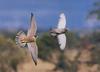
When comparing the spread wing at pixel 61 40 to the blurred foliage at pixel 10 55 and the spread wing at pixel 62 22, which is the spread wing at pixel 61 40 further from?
the blurred foliage at pixel 10 55

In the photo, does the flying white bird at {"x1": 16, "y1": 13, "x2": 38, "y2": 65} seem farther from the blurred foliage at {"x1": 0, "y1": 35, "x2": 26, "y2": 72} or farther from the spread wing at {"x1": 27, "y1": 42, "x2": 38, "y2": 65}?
the blurred foliage at {"x1": 0, "y1": 35, "x2": 26, "y2": 72}

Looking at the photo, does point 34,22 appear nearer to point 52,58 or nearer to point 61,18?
point 61,18

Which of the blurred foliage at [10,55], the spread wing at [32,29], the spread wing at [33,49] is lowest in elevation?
the blurred foliage at [10,55]

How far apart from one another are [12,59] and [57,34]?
10.3 m

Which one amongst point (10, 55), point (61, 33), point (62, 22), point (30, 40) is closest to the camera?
point (30, 40)

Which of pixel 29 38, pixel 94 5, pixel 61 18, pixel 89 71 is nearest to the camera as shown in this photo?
pixel 29 38

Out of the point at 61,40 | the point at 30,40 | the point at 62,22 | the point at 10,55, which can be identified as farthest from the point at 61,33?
the point at 10,55

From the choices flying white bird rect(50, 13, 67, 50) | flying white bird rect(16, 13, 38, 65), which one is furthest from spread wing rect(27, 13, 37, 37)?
flying white bird rect(50, 13, 67, 50)

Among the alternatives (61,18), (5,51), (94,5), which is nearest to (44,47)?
(94,5)

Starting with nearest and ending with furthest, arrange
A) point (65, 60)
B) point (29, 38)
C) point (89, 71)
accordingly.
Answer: point (29, 38) < point (89, 71) < point (65, 60)

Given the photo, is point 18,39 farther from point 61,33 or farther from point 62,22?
point 62,22

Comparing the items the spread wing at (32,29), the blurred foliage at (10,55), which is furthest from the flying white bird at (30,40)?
the blurred foliage at (10,55)

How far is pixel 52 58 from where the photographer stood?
19188mm

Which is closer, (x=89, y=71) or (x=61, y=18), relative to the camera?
(x=61, y=18)
